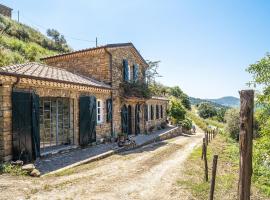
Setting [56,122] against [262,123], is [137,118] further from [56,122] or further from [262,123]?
[262,123]

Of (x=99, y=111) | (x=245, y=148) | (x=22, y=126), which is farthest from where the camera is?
(x=99, y=111)

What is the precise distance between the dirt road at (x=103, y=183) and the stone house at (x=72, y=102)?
7.20 feet

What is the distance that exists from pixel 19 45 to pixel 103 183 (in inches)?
982

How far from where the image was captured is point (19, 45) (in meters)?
29.0

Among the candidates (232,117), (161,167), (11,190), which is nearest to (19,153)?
(11,190)

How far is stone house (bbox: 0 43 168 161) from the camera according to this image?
978 cm

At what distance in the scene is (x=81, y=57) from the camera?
61.7 ft

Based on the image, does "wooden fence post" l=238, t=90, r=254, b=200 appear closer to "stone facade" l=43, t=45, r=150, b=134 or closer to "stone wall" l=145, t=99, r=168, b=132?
"stone facade" l=43, t=45, r=150, b=134

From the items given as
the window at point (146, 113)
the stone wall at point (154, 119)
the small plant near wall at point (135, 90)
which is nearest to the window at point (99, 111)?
the small plant near wall at point (135, 90)

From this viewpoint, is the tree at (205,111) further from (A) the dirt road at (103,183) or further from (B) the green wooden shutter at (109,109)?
(A) the dirt road at (103,183)

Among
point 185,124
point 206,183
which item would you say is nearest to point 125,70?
point 206,183

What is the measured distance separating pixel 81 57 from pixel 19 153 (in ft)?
33.3

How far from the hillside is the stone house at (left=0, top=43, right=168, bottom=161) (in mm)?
4542

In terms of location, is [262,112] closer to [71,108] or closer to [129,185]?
[129,185]
